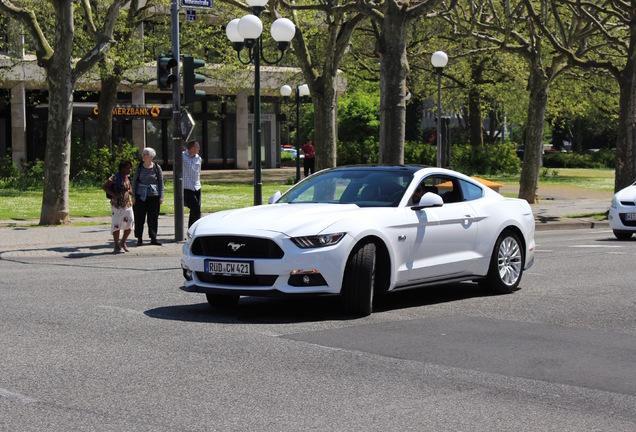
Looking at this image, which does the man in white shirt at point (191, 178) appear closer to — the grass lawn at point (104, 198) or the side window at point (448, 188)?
the grass lawn at point (104, 198)

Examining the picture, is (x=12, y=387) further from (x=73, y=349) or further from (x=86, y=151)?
(x=86, y=151)

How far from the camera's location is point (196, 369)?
7488 millimetres

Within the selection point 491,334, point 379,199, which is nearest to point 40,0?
point 379,199

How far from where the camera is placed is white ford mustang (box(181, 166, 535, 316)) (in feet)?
31.7

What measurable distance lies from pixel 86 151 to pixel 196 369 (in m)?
31.1

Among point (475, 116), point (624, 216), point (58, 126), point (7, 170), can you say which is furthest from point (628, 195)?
point (475, 116)

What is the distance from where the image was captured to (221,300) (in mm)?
10719

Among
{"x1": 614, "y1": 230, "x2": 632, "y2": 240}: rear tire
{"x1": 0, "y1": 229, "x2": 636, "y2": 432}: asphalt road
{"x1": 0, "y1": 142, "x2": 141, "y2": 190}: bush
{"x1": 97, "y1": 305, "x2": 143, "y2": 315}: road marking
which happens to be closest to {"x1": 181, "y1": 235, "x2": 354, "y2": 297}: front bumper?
{"x1": 0, "y1": 229, "x2": 636, "y2": 432}: asphalt road

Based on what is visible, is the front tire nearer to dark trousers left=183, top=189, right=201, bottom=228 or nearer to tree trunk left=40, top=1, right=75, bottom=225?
dark trousers left=183, top=189, right=201, bottom=228

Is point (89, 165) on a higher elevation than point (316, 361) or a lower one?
higher

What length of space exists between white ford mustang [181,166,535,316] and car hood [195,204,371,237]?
1 centimetres

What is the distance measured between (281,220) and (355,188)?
1.39m

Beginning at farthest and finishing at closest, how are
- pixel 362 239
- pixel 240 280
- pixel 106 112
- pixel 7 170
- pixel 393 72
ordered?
1. pixel 106 112
2. pixel 7 170
3. pixel 393 72
4. pixel 362 239
5. pixel 240 280

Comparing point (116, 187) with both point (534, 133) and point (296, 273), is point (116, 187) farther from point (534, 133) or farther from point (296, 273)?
point (534, 133)
